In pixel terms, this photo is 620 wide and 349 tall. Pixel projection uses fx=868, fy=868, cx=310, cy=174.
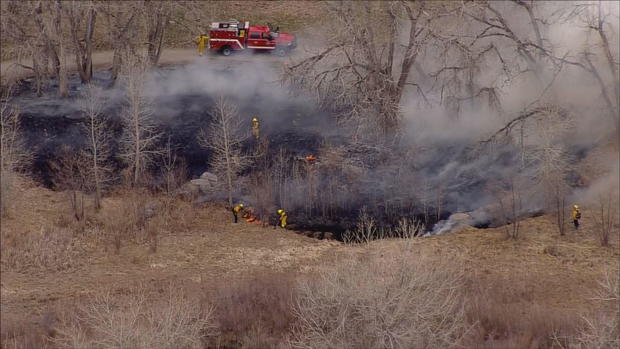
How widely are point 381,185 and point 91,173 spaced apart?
788 cm

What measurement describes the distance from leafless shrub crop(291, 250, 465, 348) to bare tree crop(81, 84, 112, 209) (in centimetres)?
1010

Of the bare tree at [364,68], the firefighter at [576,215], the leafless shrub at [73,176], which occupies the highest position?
the bare tree at [364,68]

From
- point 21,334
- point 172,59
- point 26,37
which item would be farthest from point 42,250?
point 172,59

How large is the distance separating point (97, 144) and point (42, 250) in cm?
503

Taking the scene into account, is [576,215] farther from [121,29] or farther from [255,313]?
[121,29]

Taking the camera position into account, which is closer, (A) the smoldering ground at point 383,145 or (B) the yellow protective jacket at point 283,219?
(B) the yellow protective jacket at point 283,219

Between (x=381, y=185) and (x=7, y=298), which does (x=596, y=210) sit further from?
(x=7, y=298)

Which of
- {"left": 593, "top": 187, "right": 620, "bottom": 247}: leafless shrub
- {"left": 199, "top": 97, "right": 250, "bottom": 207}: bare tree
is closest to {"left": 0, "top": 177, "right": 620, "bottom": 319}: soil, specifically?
{"left": 593, "top": 187, "right": 620, "bottom": 247}: leafless shrub

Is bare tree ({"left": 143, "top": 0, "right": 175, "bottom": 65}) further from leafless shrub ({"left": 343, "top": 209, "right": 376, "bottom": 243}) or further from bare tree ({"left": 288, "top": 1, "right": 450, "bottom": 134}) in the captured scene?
leafless shrub ({"left": 343, "top": 209, "right": 376, "bottom": 243})

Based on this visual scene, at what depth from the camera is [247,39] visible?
33.7m

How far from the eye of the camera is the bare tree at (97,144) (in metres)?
22.8

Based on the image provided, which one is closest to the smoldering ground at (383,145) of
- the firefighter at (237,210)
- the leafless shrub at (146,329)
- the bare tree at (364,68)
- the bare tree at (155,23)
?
the firefighter at (237,210)

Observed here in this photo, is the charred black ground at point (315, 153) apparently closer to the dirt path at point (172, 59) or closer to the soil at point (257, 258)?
the soil at point (257, 258)

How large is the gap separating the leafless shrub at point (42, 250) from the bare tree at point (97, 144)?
187 cm
